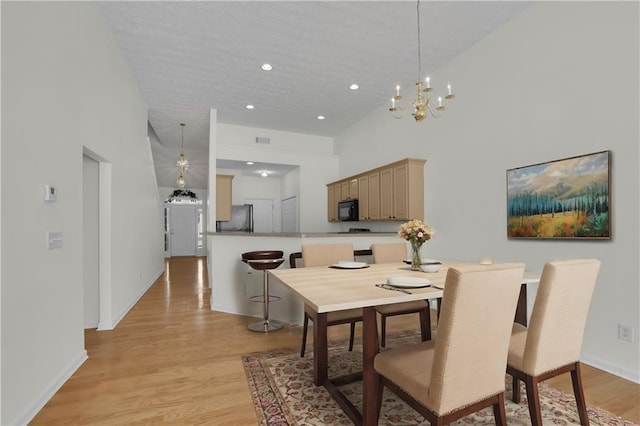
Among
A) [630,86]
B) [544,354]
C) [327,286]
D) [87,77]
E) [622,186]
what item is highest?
[87,77]

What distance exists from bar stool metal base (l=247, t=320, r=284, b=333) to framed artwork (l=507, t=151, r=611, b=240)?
2.66 meters

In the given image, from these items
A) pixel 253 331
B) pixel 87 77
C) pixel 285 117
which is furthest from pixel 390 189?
pixel 87 77

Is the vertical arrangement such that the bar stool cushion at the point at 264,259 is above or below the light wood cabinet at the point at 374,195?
below

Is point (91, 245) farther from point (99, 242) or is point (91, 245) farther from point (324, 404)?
point (324, 404)

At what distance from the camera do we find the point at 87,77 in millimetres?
2846

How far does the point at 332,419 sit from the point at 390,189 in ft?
11.5

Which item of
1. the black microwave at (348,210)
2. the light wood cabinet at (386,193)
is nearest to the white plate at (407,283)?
the light wood cabinet at (386,193)

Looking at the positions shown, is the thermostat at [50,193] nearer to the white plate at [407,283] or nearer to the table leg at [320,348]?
the table leg at [320,348]

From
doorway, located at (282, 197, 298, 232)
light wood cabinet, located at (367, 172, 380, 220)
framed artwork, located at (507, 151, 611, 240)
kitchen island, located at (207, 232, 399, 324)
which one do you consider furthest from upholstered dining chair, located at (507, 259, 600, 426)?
doorway, located at (282, 197, 298, 232)

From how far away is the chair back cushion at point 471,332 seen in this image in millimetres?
1268

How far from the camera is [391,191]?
4.84 metres

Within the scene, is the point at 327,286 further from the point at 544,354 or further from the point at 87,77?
the point at 87,77

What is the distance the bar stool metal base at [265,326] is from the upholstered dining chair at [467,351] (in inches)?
87.8

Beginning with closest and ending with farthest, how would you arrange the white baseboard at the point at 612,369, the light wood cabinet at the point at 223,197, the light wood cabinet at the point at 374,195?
1. the white baseboard at the point at 612,369
2. the light wood cabinet at the point at 374,195
3. the light wood cabinet at the point at 223,197
